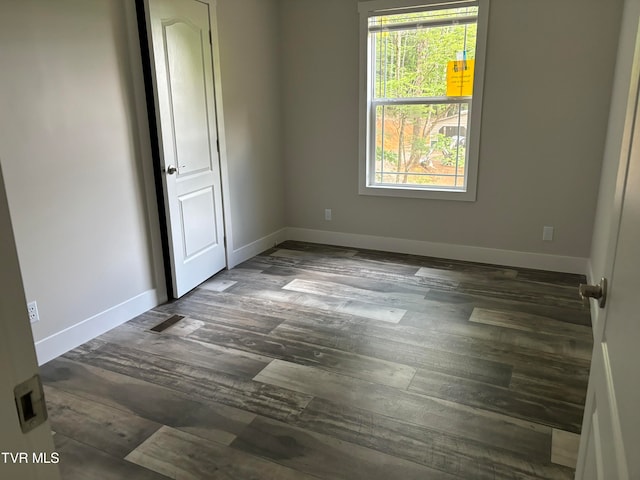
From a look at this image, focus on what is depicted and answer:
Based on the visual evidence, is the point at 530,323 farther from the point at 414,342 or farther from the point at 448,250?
the point at 448,250

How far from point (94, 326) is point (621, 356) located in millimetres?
2991

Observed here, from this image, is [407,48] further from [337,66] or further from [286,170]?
[286,170]

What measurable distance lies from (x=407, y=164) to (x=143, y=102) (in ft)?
7.93

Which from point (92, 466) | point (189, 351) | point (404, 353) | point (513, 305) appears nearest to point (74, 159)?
point (189, 351)

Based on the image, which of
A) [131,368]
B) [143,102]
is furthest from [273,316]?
[143,102]

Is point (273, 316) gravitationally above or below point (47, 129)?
below

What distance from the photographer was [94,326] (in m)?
3.07

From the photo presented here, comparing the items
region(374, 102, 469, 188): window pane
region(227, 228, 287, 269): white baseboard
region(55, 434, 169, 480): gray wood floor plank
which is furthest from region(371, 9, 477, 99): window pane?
region(55, 434, 169, 480): gray wood floor plank

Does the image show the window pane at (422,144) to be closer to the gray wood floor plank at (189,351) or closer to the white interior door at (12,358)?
the gray wood floor plank at (189,351)

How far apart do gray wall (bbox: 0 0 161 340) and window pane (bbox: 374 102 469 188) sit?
2.30 m

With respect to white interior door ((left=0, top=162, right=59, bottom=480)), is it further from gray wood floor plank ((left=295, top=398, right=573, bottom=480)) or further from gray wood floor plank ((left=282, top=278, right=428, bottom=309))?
gray wood floor plank ((left=282, top=278, right=428, bottom=309))

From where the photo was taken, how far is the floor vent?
3182mm

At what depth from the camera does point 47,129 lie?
104 inches

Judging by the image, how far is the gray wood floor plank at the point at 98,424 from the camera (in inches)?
83.1
